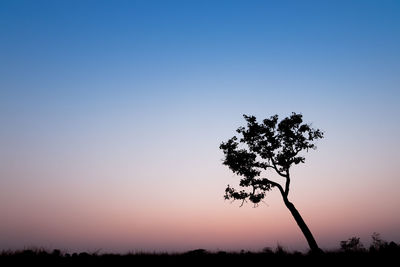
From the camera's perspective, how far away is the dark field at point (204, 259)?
1455 cm

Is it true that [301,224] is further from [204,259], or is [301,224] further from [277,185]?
[204,259]

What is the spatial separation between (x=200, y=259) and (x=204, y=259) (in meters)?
0.21

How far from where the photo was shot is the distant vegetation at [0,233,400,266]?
47.9 ft

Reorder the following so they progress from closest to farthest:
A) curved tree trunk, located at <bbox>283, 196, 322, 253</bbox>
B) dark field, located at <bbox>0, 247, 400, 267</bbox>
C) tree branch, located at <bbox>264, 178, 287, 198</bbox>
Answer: dark field, located at <bbox>0, 247, 400, 267</bbox>
curved tree trunk, located at <bbox>283, 196, 322, 253</bbox>
tree branch, located at <bbox>264, 178, 287, 198</bbox>

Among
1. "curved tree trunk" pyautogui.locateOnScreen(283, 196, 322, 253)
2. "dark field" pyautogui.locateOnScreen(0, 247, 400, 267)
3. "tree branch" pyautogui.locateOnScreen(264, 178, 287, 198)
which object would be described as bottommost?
"dark field" pyautogui.locateOnScreen(0, 247, 400, 267)

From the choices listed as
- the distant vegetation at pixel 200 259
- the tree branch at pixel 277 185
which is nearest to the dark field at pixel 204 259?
the distant vegetation at pixel 200 259

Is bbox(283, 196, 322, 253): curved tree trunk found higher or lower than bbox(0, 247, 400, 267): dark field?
higher

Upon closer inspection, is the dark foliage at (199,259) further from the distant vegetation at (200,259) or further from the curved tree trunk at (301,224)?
the curved tree trunk at (301,224)

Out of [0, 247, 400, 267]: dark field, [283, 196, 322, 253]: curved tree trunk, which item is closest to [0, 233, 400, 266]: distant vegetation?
[0, 247, 400, 267]: dark field

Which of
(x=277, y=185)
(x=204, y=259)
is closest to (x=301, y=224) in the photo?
(x=277, y=185)

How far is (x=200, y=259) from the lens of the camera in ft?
55.5

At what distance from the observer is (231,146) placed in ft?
107

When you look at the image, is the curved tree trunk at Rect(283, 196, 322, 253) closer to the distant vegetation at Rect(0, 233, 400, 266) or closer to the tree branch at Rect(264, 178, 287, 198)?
the tree branch at Rect(264, 178, 287, 198)

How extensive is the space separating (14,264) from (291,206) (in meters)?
21.7
